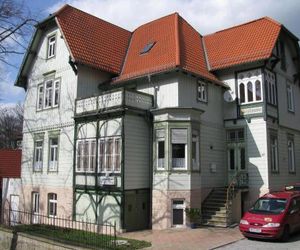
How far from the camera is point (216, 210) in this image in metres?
18.8

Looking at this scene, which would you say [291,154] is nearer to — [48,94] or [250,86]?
[250,86]

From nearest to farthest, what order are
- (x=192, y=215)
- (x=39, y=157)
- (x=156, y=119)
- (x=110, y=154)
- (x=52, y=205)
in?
(x=192, y=215)
(x=110, y=154)
(x=156, y=119)
(x=52, y=205)
(x=39, y=157)

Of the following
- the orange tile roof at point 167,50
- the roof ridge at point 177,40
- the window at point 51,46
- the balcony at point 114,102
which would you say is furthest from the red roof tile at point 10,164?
the roof ridge at point 177,40

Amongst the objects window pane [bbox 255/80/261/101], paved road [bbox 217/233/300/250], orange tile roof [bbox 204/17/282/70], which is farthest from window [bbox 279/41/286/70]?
paved road [bbox 217/233/300/250]

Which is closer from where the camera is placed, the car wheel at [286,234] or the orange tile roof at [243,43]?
the car wheel at [286,234]

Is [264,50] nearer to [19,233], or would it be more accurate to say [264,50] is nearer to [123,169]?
[123,169]

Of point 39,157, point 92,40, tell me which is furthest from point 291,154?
point 39,157

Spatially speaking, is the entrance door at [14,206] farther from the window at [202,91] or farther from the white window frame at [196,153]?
the window at [202,91]

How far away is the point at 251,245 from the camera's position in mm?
13453

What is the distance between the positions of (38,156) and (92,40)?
8075 mm

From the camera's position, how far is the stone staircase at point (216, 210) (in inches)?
708

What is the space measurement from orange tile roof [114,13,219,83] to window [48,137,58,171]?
17.6 feet

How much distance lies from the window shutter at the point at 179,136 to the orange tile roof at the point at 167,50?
3.24 m

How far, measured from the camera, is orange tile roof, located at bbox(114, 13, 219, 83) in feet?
67.8
